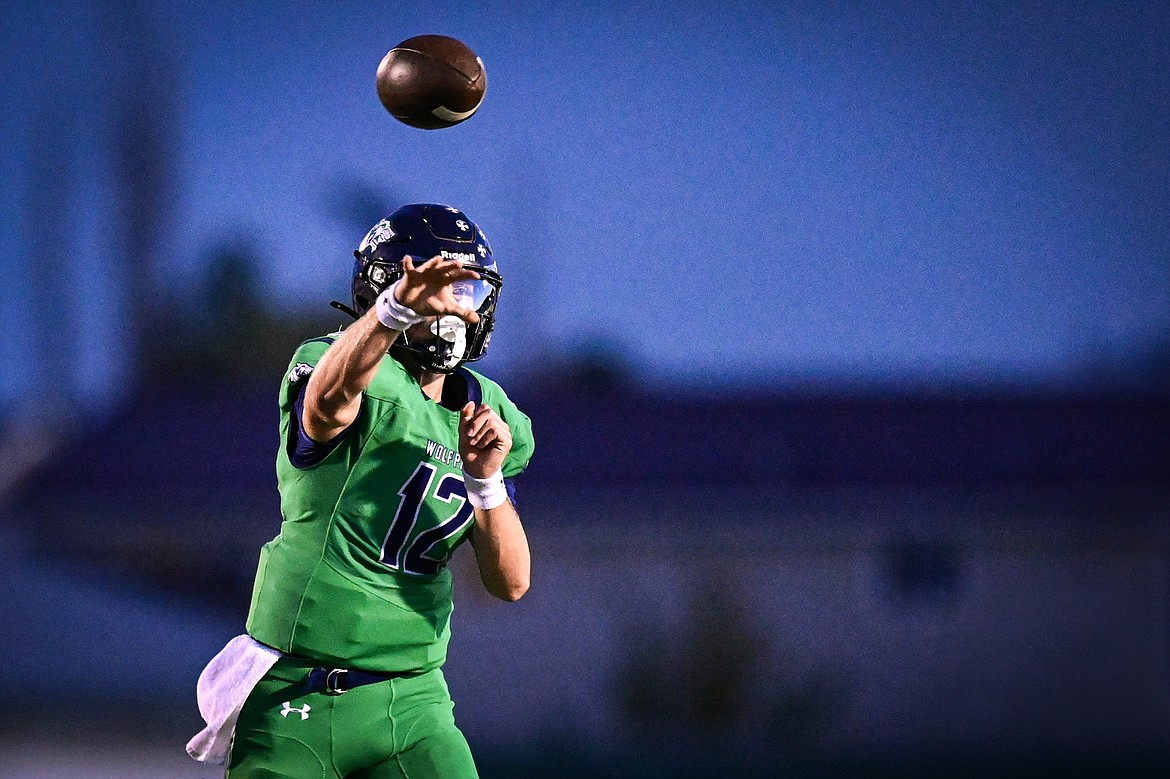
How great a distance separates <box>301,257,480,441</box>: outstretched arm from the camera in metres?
2.68

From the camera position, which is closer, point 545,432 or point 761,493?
point 761,493

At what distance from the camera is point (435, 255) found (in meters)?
3.22

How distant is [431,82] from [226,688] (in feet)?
5.59

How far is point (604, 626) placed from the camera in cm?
1096

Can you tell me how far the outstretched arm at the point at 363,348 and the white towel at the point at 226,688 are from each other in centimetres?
50

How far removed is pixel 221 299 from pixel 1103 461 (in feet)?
32.9

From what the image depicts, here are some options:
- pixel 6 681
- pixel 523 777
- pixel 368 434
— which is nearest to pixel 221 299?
pixel 6 681

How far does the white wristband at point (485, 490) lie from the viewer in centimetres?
310

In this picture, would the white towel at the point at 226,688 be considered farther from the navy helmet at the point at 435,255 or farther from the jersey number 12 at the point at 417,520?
the navy helmet at the point at 435,255

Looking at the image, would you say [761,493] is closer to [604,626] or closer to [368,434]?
[604,626]

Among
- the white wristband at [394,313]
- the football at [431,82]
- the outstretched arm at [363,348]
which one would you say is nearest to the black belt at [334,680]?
the outstretched arm at [363,348]

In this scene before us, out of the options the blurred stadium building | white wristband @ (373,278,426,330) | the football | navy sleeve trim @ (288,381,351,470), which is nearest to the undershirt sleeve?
navy sleeve trim @ (288,381,351,470)

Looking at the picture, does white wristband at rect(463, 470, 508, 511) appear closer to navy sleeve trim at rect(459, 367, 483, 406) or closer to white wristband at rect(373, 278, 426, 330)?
navy sleeve trim at rect(459, 367, 483, 406)

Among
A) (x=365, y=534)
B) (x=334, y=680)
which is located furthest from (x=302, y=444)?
(x=334, y=680)
